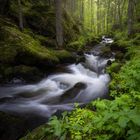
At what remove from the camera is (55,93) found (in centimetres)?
936

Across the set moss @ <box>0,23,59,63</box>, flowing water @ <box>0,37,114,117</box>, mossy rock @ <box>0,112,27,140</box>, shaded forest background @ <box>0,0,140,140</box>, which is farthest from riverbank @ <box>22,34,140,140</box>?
moss @ <box>0,23,59,63</box>

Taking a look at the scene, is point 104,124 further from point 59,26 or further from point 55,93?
point 59,26

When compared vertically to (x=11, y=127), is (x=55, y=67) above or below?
above

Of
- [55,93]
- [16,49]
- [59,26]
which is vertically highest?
[59,26]

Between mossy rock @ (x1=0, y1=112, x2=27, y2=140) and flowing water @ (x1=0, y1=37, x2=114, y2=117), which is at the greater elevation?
mossy rock @ (x1=0, y1=112, x2=27, y2=140)

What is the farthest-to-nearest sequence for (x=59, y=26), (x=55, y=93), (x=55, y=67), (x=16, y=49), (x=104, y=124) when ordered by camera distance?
(x=59, y=26) → (x=55, y=67) → (x=16, y=49) → (x=55, y=93) → (x=104, y=124)

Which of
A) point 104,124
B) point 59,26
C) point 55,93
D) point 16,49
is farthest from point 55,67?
point 104,124

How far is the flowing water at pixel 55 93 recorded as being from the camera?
789 centimetres

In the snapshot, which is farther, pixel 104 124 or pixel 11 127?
pixel 11 127

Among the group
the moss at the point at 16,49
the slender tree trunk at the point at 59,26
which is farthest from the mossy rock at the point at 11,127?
the slender tree trunk at the point at 59,26

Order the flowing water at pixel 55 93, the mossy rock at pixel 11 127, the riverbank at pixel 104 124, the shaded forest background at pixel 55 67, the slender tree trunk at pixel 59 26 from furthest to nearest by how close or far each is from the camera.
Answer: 1. the slender tree trunk at pixel 59 26
2. the flowing water at pixel 55 93
3. the mossy rock at pixel 11 127
4. the shaded forest background at pixel 55 67
5. the riverbank at pixel 104 124

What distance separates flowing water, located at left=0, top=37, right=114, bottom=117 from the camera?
25.9ft

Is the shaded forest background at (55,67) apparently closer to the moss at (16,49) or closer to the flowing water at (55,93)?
the moss at (16,49)

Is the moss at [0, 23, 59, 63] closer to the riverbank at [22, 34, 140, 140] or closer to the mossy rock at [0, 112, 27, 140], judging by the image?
the mossy rock at [0, 112, 27, 140]
